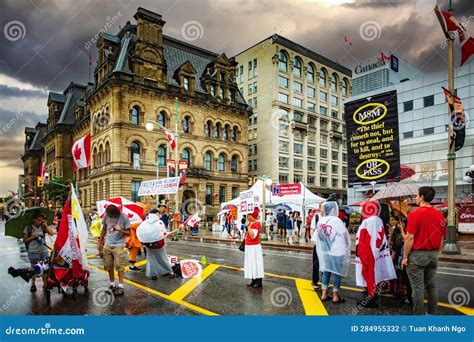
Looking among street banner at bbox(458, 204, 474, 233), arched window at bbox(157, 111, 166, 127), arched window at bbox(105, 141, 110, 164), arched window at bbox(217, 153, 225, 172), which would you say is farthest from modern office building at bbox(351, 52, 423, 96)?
arched window at bbox(105, 141, 110, 164)

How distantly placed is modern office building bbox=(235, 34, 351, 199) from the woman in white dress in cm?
4991

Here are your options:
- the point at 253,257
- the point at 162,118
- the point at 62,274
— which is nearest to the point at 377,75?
the point at 162,118

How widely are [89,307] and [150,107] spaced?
3777 cm

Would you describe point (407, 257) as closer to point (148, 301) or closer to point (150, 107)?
point (148, 301)

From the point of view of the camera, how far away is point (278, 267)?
11.2m

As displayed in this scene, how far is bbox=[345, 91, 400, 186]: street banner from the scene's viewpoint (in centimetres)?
1204

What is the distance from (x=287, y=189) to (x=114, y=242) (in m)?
20.0

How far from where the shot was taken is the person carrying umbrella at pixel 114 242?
7.66 metres

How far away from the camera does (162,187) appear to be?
22.0 metres

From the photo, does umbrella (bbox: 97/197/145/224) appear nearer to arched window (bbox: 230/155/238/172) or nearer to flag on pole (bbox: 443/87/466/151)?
flag on pole (bbox: 443/87/466/151)

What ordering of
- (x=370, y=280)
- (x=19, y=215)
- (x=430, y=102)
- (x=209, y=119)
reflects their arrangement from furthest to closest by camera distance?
1. (x=209, y=119)
2. (x=430, y=102)
3. (x=19, y=215)
4. (x=370, y=280)

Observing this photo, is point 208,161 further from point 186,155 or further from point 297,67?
point 297,67

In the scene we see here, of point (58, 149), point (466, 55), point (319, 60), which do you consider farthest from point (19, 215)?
point (319, 60)

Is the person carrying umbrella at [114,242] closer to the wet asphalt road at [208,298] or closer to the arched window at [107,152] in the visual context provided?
the wet asphalt road at [208,298]
